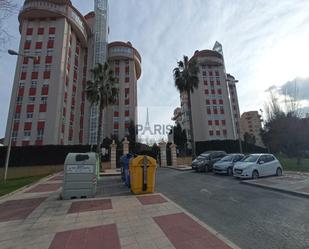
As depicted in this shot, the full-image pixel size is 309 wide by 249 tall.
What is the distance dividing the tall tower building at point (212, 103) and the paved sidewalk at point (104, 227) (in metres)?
44.4

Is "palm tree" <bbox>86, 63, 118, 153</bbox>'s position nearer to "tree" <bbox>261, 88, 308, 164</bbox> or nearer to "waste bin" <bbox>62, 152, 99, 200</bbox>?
"waste bin" <bbox>62, 152, 99, 200</bbox>

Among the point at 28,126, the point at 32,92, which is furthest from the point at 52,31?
the point at 28,126

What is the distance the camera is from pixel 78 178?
7.97 metres

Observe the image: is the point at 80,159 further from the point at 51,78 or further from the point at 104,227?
Result: the point at 51,78

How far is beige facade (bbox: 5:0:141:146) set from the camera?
1250 inches

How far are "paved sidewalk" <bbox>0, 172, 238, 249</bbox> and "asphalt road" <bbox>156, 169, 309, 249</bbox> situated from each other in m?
0.45

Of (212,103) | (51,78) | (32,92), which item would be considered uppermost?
(51,78)

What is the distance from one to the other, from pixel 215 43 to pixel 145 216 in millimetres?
65083

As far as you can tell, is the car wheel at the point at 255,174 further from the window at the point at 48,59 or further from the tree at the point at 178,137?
the window at the point at 48,59

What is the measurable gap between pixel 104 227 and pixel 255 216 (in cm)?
418

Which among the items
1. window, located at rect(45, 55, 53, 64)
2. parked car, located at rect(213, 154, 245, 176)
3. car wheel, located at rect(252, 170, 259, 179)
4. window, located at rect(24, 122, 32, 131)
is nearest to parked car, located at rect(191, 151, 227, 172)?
parked car, located at rect(213, 154, 245, 176)

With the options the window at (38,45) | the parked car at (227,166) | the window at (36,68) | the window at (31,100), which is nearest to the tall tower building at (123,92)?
the window at (31,100)

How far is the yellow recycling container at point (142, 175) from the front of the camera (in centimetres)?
867

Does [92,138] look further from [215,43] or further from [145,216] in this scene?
[215,43]
